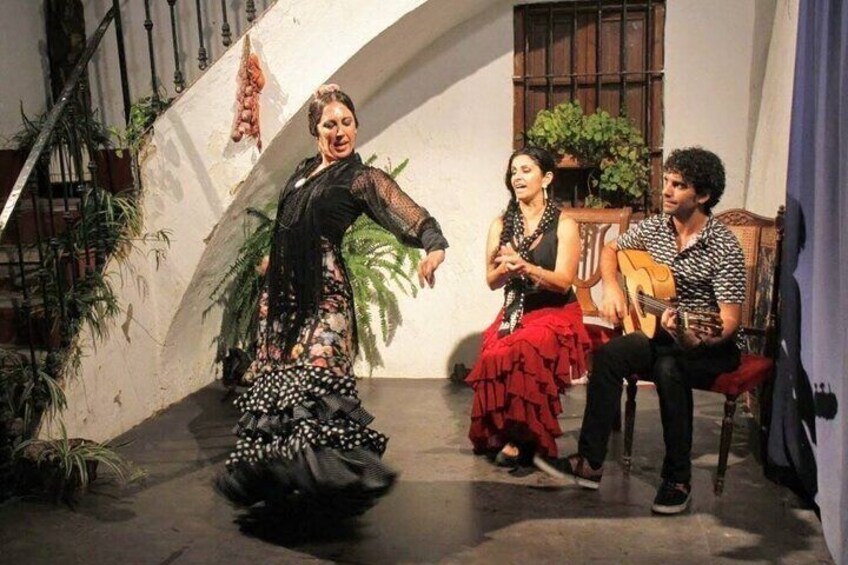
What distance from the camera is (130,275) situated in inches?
170

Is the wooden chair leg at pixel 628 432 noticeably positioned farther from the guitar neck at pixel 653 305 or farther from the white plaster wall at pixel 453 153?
the white plaster wall at pixel 453 153

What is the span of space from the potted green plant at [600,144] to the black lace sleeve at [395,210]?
1.89 m

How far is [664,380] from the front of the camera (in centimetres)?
325

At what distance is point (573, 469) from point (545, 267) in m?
0.88

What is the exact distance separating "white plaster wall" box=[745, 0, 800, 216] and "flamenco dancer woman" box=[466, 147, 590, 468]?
120cm

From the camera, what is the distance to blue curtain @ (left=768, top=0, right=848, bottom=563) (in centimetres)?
266

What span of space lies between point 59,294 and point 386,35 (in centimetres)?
212

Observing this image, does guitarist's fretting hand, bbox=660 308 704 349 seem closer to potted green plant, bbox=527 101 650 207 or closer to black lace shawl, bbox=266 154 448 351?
black lace shawl, bbox=266 154 448 351

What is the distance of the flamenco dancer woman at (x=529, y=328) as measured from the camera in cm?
355

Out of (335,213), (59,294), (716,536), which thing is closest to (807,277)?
(716,536)

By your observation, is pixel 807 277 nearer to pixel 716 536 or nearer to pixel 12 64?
pixel 716 536


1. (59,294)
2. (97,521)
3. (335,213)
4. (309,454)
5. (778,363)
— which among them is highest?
(335,213)

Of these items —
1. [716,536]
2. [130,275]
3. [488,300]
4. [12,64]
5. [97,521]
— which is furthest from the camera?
[12,64]

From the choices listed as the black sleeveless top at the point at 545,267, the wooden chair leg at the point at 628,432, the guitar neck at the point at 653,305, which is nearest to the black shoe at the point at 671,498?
the wooden chair leg at the point at 628,432
